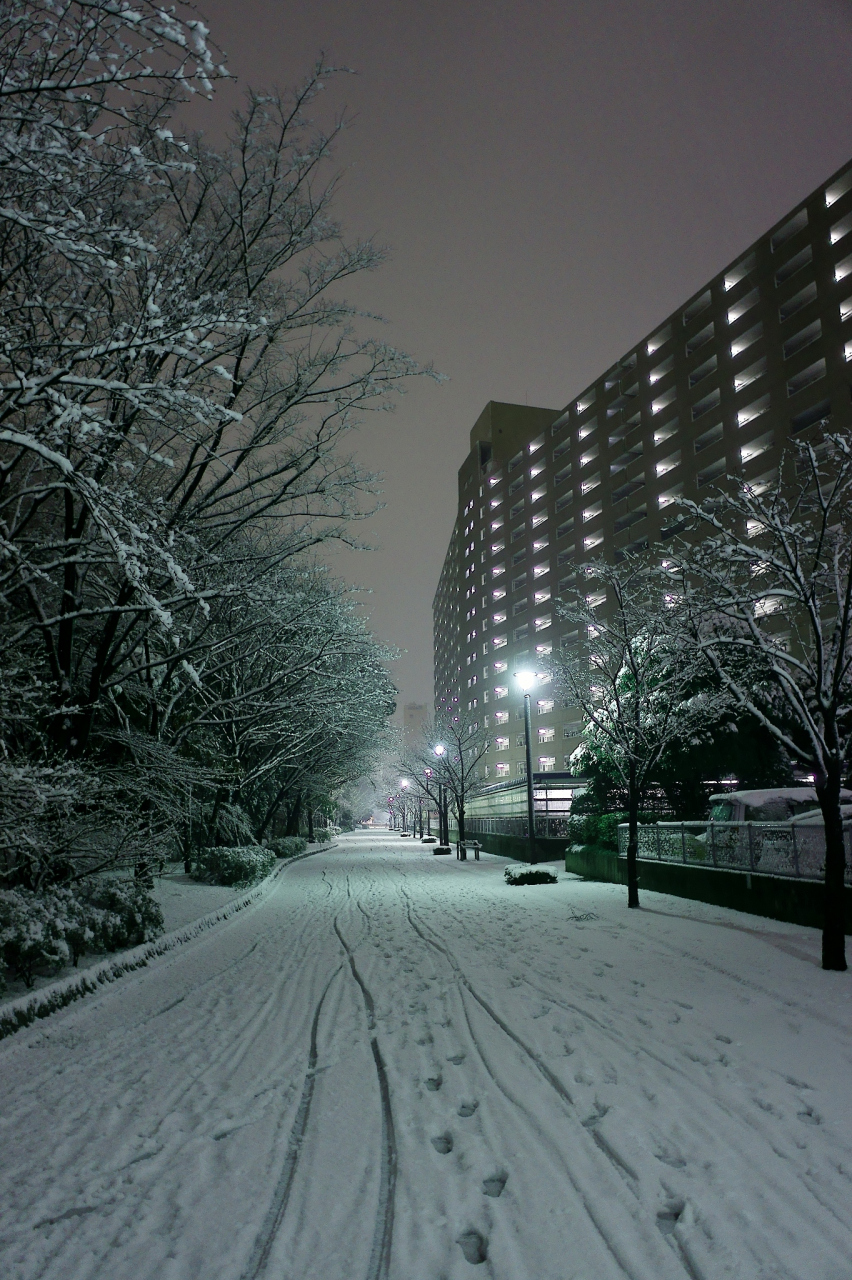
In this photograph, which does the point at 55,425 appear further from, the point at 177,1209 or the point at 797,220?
the point at 797,220

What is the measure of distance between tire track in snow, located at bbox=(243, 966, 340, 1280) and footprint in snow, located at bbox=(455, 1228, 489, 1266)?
32.4 inches

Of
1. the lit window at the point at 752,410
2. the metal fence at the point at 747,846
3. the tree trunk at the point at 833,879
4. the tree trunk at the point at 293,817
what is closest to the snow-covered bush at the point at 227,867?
the metal fence at the point at 747,846

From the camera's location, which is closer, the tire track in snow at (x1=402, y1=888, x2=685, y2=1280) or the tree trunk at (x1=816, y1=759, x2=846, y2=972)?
the tire track in snow at (x1=402, y1=888, x2=685, y2=1280)

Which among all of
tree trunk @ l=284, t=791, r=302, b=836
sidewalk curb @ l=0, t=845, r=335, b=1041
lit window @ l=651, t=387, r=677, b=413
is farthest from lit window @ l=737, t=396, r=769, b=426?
sidewalk curb @ l=0, t=845, r=335, b=1041

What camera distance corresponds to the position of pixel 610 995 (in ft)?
23.9

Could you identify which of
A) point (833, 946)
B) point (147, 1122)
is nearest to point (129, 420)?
point (147, 1122)

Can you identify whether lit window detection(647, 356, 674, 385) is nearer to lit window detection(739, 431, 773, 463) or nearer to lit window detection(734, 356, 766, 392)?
Answer: lit window detection(734, 356, 766, 392)

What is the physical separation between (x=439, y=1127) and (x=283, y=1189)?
1056 mm

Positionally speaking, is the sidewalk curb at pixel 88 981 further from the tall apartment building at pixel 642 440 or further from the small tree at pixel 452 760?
the small tree at pixel 452 760

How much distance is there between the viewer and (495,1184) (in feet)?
11.4

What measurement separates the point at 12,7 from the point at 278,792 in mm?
31861

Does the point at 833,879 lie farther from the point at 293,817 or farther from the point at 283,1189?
the point at 293,817

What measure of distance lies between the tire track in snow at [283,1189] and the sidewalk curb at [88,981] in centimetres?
314

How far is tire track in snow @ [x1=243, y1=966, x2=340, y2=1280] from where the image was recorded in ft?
9.55
